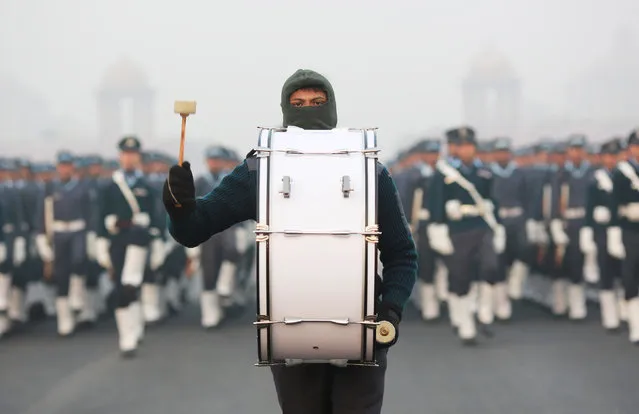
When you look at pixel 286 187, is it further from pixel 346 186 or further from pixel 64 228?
pixel 64 228

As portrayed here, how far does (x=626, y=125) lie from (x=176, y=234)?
14.7 metres

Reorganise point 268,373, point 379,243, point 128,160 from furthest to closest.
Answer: point 128,160
point 268,373
point 379,243

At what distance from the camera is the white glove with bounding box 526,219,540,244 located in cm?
1020

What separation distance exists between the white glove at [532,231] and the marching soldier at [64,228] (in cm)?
477

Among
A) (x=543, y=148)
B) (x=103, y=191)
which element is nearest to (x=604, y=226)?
(x=543, y=148)

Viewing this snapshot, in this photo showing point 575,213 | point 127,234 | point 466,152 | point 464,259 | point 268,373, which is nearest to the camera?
point 268,373

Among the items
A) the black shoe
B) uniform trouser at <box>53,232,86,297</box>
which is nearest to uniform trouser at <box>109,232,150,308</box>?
uniform trouser at <box>53,232,86,297</box>

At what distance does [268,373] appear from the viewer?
23.3ft

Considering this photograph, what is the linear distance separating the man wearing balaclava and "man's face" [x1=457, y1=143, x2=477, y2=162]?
5.32m

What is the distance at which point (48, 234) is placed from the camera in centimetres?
926

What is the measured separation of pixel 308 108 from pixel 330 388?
98 centimetres

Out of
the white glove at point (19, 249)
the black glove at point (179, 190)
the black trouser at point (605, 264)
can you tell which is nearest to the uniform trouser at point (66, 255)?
the white glove at point (19, 249)

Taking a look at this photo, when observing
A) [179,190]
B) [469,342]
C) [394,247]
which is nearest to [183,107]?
[179,190]

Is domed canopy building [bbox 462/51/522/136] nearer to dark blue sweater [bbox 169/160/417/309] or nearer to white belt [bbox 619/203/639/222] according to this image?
white belt [bbox 619/203/639/222]
